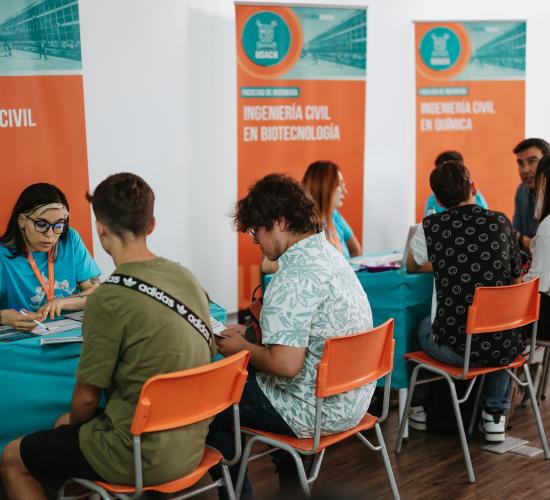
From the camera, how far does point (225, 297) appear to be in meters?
5.17

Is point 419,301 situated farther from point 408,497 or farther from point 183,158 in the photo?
point 183,158

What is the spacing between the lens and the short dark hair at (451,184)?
308 cm

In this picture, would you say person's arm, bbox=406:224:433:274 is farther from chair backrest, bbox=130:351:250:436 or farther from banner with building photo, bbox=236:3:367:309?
banner with building photo, bbox=236:3:367:309

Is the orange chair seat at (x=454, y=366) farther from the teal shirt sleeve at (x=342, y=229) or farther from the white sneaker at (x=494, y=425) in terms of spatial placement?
the teal shirt sleeve at (x=342, y=229)

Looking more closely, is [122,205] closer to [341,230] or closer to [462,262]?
[462,262]

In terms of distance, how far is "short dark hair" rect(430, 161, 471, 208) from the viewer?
308 cm

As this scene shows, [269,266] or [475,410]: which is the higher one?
[269,266]

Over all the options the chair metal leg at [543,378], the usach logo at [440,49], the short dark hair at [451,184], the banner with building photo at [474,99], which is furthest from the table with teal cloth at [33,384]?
the usach logo at [440,49]

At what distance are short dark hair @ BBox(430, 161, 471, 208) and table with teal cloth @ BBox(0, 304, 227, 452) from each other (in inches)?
65.3

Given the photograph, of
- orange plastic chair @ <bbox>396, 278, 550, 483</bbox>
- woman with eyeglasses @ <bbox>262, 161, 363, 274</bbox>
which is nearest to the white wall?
woman with eyeglasses @ <bbox>262, 161, 363, 274</bbox>

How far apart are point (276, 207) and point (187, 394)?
0.64m

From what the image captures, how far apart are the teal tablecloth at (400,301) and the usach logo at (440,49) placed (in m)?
2.56

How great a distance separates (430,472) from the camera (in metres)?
3.04

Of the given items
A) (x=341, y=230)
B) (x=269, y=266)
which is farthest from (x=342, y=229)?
(x=269, y=266)
